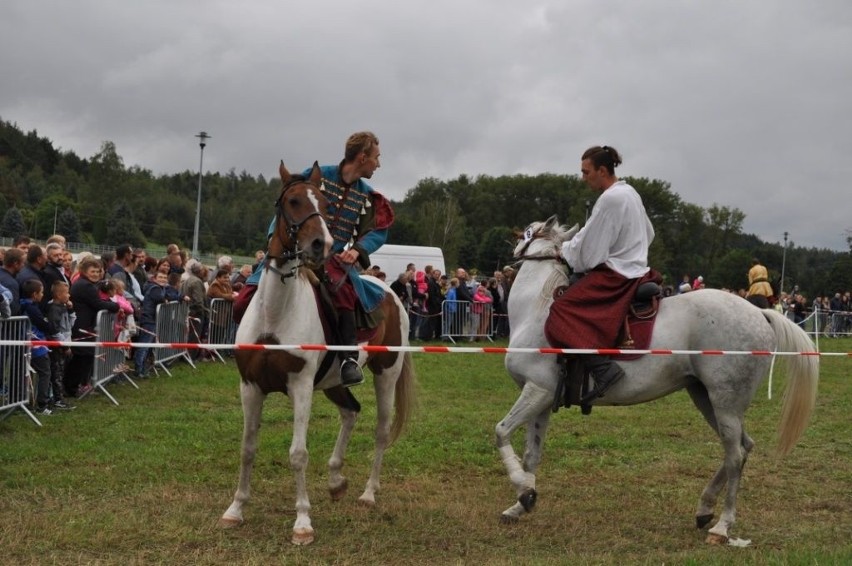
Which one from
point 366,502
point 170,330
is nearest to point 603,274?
point 366,502

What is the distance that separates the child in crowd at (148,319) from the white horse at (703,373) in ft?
28.5

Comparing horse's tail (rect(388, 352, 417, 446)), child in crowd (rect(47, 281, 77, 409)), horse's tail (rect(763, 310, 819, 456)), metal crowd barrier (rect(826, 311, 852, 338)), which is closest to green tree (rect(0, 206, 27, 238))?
metal crowd barrier (rect(826, 311, 852, 338))

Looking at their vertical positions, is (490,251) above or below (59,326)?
above

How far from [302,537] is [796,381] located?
4003 millimetres

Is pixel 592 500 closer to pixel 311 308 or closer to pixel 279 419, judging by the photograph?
pixel 311 308

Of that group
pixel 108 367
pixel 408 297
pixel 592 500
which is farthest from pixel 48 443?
pixel 408 297

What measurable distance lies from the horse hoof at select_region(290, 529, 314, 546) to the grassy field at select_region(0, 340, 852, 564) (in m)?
0.06

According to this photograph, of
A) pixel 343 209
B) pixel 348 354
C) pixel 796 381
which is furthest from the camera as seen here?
pixel 343 209

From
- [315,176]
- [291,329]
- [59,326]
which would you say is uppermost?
[315,176]

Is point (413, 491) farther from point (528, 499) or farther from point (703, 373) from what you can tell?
point (703, 373)

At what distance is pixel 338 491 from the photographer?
7027 mm

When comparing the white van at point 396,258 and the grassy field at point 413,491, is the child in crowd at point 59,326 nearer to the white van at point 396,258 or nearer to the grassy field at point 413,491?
the grassy field at point 413,491

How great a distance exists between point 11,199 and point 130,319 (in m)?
82.6

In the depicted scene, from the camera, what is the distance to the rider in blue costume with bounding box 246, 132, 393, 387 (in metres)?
6.55
